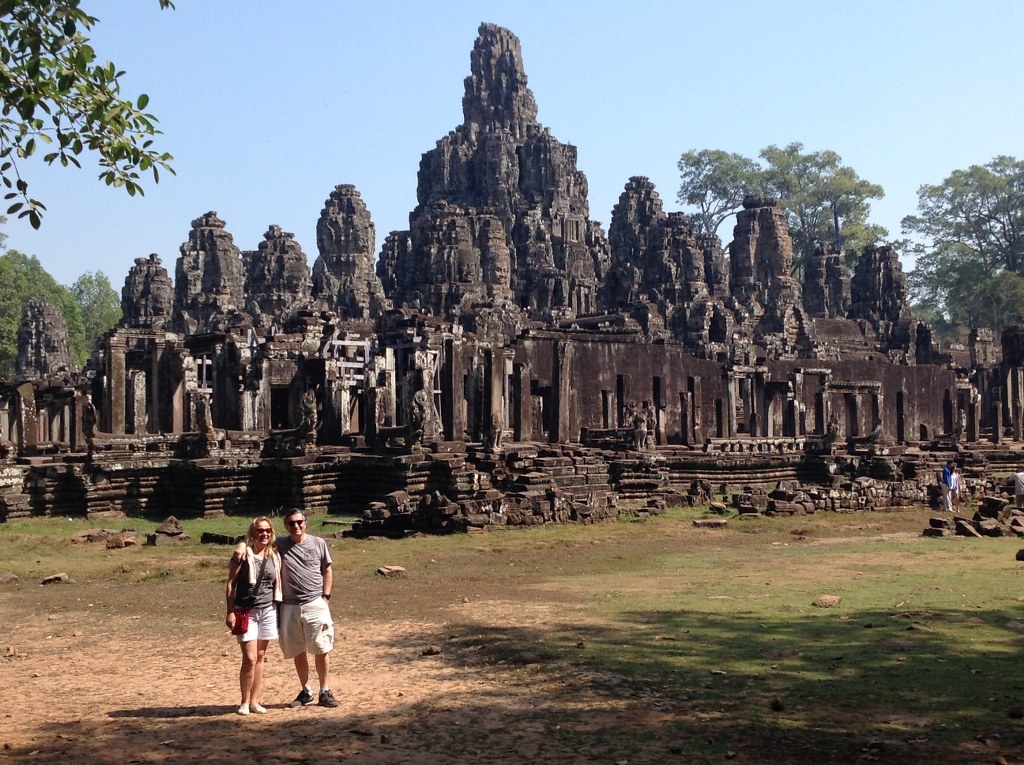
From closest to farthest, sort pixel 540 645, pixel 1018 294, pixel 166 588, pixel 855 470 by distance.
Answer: pixel 540 645 → pixel 166 588 → pixel 855 470 → pixel 1018 294

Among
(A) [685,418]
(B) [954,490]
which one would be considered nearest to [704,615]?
(B) [954,490]

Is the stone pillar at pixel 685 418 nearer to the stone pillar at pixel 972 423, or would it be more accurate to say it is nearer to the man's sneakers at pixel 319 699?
the stone pillar at pixel 972 423

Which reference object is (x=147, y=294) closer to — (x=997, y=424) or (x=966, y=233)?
(x=997, y=424)

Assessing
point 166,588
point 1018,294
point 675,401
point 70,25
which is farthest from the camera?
point 1018,294

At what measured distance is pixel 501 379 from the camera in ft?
96.8

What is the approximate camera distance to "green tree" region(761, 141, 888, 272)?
94.0 meters

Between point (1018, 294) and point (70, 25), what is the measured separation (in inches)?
2943

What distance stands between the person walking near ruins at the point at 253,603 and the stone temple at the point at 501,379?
1088 cm

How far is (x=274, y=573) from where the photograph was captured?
8031 mm

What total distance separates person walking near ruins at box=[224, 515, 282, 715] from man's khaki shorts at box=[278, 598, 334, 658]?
0.09 meters

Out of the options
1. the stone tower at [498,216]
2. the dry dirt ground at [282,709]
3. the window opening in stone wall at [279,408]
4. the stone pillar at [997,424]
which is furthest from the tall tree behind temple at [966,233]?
the dry dirt ground at [282,709]

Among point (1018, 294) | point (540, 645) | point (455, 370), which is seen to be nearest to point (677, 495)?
point (455, 370)

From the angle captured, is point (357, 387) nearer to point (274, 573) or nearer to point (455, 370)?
point (455, 370)

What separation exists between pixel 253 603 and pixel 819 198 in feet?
303
